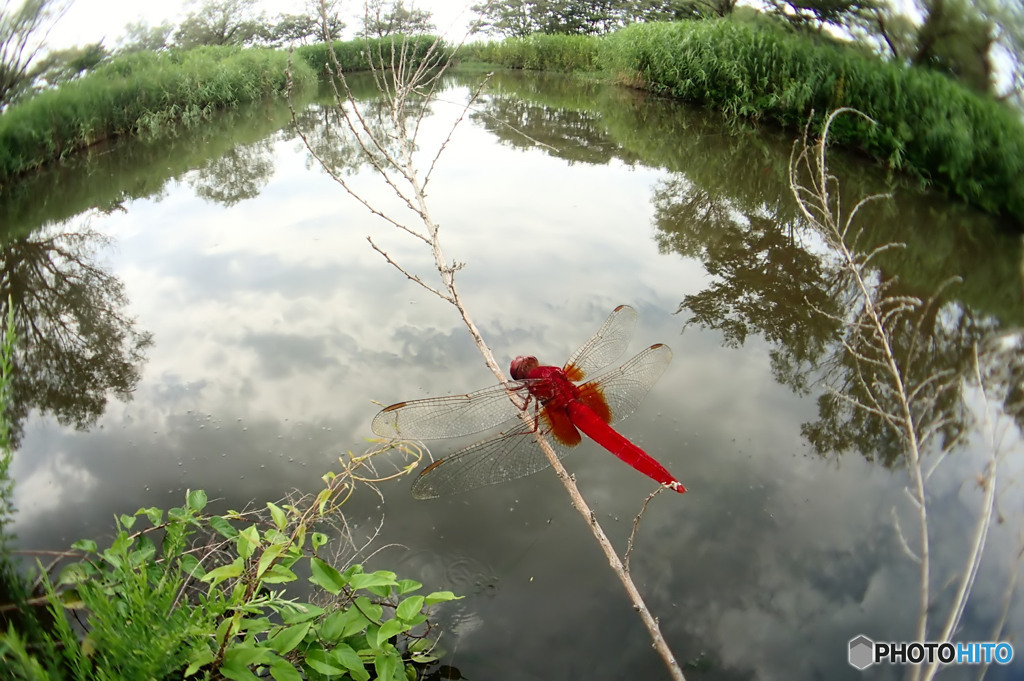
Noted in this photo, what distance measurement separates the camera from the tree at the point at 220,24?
11.1 meters

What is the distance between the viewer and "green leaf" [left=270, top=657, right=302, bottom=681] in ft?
4.20

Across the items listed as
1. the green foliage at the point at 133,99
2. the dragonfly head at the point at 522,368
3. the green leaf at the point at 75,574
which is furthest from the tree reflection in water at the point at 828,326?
the green foliage at the point at 133,99

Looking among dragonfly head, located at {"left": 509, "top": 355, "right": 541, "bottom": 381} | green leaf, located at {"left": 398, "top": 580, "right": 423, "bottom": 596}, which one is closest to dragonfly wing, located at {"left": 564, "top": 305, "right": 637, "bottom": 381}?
dragonfly head, located at {"left": 509, "top": 355, "right": 541, "bottom": 381}

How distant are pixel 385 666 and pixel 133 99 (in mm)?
9468

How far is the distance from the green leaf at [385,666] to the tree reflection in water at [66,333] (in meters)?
2.17

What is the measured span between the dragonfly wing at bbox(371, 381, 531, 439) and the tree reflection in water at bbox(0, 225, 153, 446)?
1749 mm

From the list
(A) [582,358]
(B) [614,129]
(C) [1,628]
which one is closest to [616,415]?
(A) [582,358]

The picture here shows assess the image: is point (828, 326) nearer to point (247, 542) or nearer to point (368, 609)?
point (368, 609)

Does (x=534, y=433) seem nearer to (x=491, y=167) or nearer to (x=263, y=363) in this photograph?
(x=263, y=363)

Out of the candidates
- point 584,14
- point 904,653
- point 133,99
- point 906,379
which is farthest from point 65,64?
point 584,14

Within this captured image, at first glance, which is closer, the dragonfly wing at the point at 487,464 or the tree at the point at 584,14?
the dragonfly wing at the point at 487,464

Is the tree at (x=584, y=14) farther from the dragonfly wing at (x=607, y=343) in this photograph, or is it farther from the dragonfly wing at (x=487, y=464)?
the dragonfly wing at (x=487, y=464)

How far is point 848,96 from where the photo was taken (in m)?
6.37

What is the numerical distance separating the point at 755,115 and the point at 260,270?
719 cm
